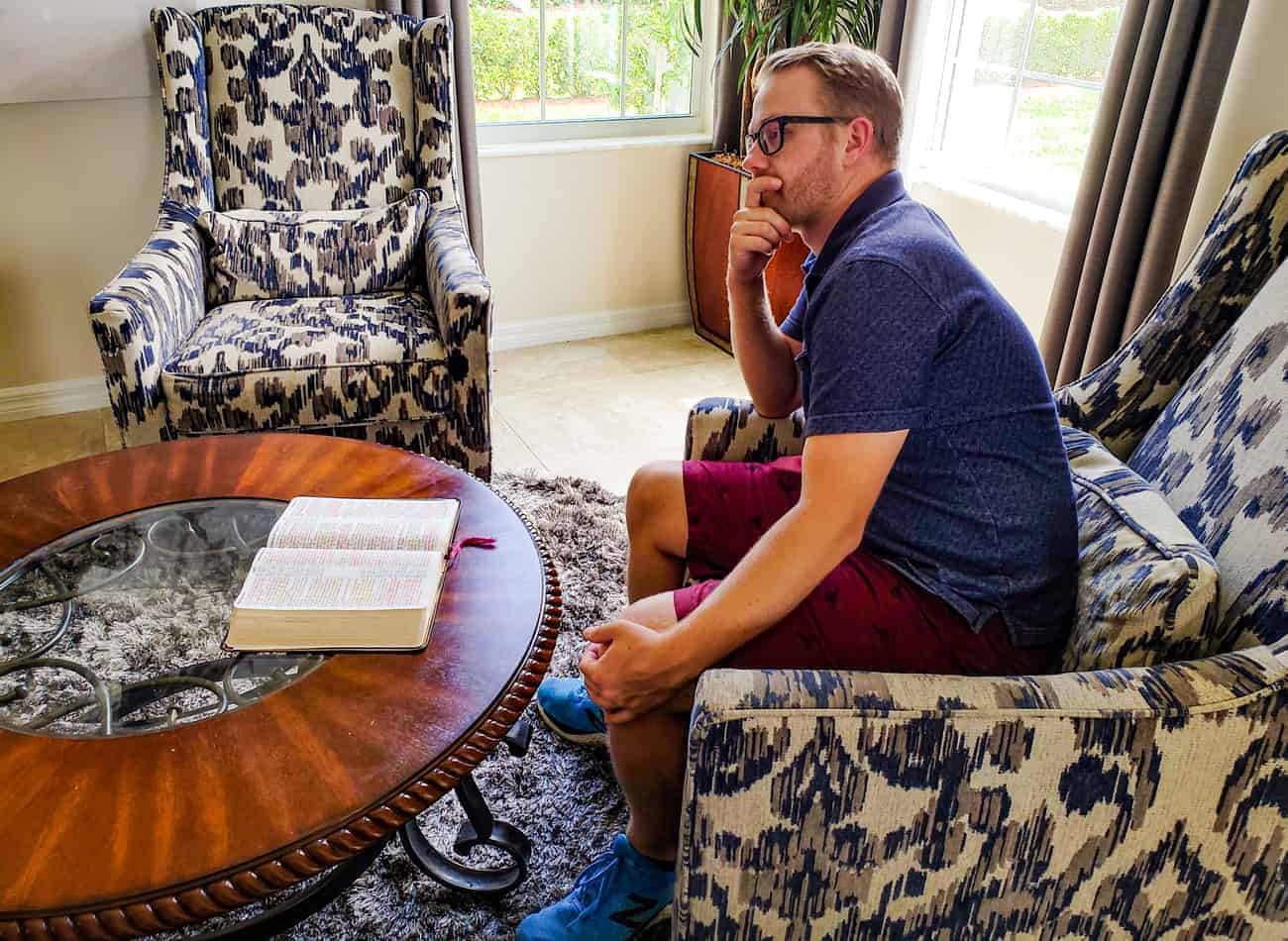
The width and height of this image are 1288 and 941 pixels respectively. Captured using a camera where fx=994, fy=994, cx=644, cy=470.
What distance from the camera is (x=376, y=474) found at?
1577mm

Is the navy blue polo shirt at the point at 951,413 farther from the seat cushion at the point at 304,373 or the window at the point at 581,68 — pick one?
the window at the point at 581,68

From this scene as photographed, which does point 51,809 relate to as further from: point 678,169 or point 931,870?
point 678,169

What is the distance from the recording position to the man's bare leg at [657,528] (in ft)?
5.00

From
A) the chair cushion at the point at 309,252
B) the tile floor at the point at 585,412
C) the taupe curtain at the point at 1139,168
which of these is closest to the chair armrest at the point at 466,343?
the chair cushion at the point at 309,252

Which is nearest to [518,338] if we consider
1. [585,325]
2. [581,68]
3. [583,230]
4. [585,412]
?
[585,325]

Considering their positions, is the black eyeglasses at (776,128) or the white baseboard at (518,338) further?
the white baseboard at (518,338)

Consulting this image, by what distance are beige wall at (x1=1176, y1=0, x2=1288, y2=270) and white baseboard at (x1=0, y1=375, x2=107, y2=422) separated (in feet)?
9.69

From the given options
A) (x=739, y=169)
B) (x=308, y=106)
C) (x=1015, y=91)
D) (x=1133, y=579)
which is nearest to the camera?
(x=1133, y=579)

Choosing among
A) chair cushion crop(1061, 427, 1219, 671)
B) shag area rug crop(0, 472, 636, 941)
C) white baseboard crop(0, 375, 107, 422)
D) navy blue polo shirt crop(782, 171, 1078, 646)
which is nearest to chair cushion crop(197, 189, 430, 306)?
white baseboard crop(0, 375, 107, 422)

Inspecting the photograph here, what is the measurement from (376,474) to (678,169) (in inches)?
94.6

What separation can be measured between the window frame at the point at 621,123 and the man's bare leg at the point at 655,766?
2522 mm

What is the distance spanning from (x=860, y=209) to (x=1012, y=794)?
76 cm

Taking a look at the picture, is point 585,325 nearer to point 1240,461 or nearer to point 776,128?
point 776,128

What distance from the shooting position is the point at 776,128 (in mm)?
1314
